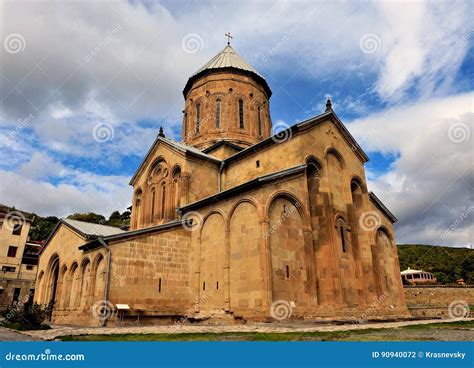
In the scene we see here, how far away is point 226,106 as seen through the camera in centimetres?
2150

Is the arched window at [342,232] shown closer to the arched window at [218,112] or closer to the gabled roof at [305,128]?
the gabled roof at [305,128]

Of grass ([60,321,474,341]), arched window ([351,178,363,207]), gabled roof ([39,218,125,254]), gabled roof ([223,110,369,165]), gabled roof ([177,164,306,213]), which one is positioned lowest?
grass ([60,321,474,341])

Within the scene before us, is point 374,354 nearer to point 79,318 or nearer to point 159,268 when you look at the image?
point 159,268

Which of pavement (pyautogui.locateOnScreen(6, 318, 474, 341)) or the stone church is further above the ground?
the stone church

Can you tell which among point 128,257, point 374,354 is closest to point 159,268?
point 128,257

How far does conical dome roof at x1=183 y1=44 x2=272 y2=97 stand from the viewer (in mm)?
22500

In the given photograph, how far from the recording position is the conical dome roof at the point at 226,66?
22500mm

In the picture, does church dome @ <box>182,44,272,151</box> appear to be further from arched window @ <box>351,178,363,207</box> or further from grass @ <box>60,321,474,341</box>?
grass @ <box>60,321,474,341</box>

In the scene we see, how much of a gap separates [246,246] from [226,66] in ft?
47.2

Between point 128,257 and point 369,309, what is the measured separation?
9488mm

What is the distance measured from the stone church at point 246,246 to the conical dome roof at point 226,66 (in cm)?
601

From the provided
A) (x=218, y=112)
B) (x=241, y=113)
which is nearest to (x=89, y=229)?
(x=218, y=112)

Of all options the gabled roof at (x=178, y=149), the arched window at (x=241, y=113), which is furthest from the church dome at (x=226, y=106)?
the gabled roof at (x=178, y=149)

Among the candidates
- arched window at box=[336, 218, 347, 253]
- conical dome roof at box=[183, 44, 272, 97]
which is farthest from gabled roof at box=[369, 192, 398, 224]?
conical dome roof at box=[183, 44, 272, 97]
